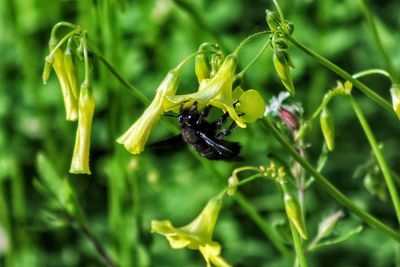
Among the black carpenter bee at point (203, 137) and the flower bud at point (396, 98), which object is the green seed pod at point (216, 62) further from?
the flower bud at point (396, 98)

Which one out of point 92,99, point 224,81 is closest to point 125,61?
point 92,99

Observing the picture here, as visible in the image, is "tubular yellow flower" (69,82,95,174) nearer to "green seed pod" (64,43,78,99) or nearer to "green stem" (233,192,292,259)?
"green seed pod" (64,43,78,99)

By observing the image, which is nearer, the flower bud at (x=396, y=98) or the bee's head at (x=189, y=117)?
the flower bud at (x=396, y=98)

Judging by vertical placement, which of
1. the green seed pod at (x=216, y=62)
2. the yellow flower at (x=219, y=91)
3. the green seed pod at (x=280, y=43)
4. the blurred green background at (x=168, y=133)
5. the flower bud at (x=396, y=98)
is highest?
the green seed pod at (x=280, y=43)

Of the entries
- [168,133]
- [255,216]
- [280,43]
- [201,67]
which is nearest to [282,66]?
[280,43]

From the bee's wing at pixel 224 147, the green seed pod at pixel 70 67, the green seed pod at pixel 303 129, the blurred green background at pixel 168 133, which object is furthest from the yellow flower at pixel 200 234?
the blurred green background at pixel 168 133

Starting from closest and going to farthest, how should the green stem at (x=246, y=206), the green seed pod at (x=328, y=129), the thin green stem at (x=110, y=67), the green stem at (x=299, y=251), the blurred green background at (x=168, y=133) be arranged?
the green stem at (x=299, y=251) → the thin green stem at (x=110, y=67) → the green seed pod at (x=328, y=129) → the green stem at (x=246, y=206) → the blurred green background at (x=168, y=133)

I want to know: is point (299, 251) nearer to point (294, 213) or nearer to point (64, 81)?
point (294, 213)
